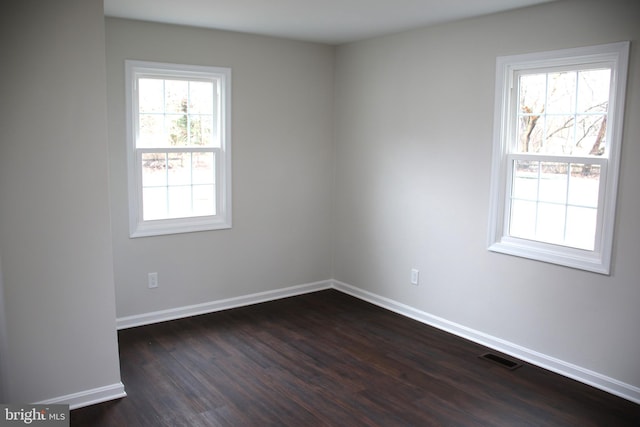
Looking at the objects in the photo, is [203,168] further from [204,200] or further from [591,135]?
[591,135]

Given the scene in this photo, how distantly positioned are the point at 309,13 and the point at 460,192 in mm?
1780

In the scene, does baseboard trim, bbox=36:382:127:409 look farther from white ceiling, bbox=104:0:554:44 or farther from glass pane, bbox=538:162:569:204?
glass pane, bbox=538:162:569:204

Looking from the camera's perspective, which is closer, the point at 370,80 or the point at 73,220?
the point at 73,220

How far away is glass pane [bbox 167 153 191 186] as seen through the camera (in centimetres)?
462

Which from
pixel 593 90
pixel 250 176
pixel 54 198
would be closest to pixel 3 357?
pixel 54 198

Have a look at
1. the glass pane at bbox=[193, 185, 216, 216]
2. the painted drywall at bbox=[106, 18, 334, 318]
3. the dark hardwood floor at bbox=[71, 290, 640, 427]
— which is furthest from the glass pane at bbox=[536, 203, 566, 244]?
the glass pane at bbox=[193, 185, 216, 216]

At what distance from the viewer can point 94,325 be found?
320 cm

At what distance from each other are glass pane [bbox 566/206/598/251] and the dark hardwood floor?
0.91 metres

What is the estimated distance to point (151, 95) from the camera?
4.46m

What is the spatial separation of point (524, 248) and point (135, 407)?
278 centimetres

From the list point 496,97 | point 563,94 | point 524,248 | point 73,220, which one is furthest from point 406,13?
point 73,220

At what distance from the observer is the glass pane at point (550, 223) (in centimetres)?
373

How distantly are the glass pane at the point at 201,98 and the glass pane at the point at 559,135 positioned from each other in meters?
2.75

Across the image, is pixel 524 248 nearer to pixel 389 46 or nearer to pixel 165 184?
pixel 389 46
